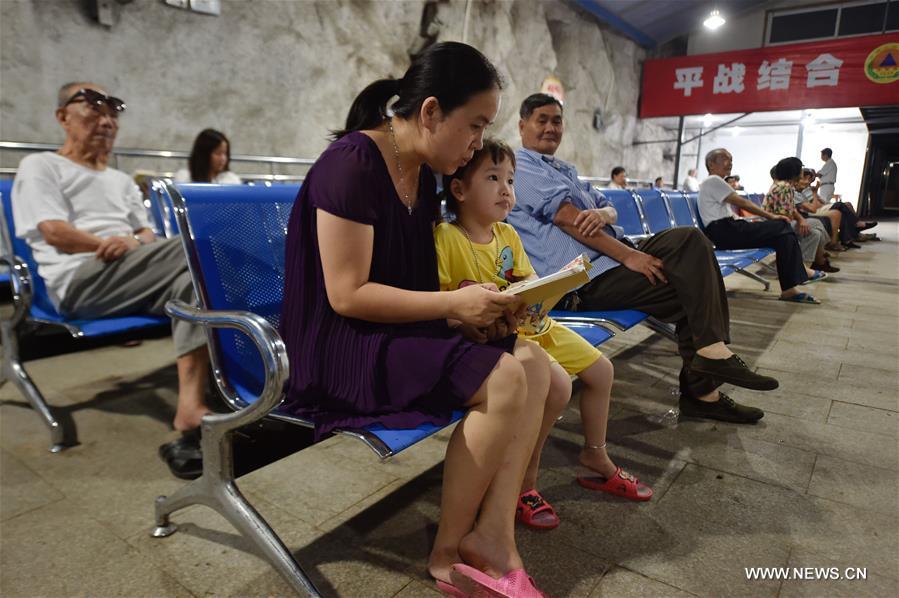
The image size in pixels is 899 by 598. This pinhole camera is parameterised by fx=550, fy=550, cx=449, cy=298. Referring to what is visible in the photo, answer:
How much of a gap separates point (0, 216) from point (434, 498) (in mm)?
1826

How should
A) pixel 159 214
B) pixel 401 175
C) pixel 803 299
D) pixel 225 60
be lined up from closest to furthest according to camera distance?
pixel 401 175 < pixel 159 214 < pixel 803 299 < pixel 225 60

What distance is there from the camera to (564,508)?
62.2 inches

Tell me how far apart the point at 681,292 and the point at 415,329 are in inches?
48.7

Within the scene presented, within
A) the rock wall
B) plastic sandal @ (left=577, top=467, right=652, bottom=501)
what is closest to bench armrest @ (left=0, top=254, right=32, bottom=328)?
plastic sandal @ (left=577, top=467, right=652, bottom=501)

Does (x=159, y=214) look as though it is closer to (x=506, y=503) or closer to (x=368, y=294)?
(x=368, y=294)

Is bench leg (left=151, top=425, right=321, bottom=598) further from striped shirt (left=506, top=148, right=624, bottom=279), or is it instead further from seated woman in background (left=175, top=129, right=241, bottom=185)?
seated woman in background (left=175, top=129, right=241, bottom=185)

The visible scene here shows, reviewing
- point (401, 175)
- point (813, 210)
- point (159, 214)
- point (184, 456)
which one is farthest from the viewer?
point (813, 210)

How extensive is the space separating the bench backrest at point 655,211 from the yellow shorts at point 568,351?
2.23 m

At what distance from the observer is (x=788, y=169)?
5078mm

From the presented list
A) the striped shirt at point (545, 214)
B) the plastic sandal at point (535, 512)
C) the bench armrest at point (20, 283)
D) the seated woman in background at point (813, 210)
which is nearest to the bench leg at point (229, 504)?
the plastic sandal at point (535, 512)

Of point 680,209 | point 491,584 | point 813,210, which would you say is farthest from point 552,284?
point 813,210

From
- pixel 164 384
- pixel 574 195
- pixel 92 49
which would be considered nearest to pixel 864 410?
pixel 574 195

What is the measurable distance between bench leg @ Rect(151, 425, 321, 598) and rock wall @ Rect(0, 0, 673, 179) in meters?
3.64

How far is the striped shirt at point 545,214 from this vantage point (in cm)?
205
